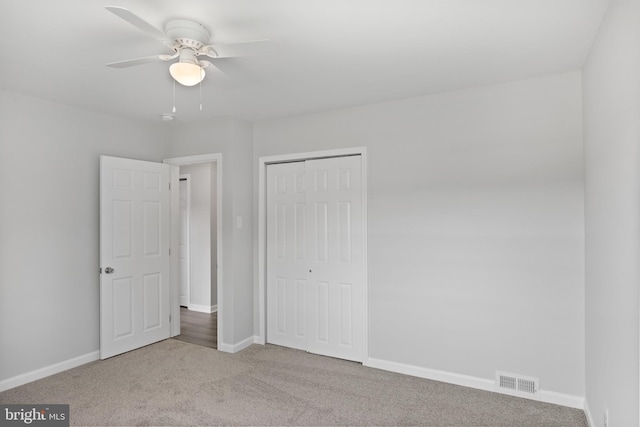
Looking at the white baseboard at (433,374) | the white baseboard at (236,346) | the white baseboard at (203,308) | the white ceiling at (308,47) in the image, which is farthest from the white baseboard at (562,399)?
the white baseboard at (203,308)

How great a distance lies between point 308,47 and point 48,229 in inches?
109

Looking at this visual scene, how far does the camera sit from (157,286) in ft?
13.8

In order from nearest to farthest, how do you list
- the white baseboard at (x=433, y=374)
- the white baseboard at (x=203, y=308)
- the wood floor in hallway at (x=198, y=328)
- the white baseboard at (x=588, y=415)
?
the white baseboard at (x=588, y=415)
the white baseboard at (x=433, y=374)
the wood floor in hallway at (x=198, y=328)
the white baseboard at (x=203, y=308)

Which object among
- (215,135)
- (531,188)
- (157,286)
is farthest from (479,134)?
(157,286)

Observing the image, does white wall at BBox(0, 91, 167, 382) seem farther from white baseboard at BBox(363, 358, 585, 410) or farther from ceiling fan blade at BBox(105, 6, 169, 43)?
white baseboard at BBox(363, 358, 585, 410)

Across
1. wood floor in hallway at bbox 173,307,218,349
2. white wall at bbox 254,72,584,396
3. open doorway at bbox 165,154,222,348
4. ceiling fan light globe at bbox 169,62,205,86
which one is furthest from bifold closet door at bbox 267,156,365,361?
ceiling fan light globe at bbox 169,62,205,86

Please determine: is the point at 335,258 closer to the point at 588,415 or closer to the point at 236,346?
the point at 236,346

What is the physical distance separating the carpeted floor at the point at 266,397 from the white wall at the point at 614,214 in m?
0.78

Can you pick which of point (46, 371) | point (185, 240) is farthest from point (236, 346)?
point (185, 240)

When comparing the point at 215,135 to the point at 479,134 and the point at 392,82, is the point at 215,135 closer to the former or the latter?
the point at 392,82

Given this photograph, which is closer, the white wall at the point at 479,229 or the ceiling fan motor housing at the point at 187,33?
the ceiling fan motor housing at the point at 187,33

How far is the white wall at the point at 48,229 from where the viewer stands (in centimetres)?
307

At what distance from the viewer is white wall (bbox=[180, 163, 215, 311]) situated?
18.6ft

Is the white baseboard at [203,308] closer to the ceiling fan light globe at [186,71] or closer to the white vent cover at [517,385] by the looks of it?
the white vent cover at [517,385]
